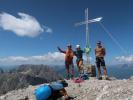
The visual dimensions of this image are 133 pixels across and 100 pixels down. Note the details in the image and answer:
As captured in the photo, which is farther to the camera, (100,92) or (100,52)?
(100,52)

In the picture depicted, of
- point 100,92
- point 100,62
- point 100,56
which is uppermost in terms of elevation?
point 100,56

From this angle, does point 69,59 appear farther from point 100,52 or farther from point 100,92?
point 100,92

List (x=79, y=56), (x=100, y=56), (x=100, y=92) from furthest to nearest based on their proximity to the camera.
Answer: (x=79, y=56) < (x=100, y=56) < (x=100, y=92)

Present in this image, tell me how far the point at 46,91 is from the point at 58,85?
0.89 m

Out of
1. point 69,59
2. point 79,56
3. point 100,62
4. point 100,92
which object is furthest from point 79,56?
point 100,92

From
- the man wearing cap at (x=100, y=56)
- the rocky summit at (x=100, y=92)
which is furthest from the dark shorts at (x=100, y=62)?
the rocky summit at (x=100, y=92)

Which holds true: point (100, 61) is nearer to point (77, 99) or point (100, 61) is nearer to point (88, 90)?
point (88, 90)

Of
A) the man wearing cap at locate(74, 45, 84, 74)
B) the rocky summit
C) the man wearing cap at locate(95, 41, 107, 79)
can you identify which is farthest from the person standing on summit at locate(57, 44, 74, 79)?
the rocky summit

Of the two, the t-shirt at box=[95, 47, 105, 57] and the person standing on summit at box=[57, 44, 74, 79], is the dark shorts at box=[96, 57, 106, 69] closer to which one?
the t-shirt at box=[95, 47, 105, 57]

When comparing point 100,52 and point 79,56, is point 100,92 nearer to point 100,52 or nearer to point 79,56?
point 100,52

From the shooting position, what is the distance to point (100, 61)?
Result: 74.9 ft

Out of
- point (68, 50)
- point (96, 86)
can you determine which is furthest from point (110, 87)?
point (68, 50)

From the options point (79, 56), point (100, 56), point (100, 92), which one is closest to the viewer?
point (100, 92)

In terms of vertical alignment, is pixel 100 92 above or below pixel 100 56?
below
